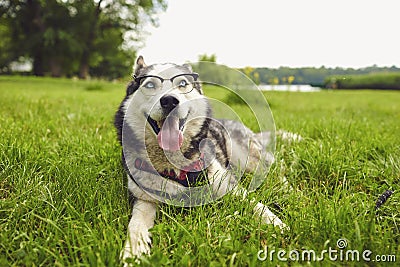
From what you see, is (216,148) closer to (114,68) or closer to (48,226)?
(48,226)

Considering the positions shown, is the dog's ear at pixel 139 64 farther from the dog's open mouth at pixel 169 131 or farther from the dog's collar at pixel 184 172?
the dog's collar at pixel 184 172

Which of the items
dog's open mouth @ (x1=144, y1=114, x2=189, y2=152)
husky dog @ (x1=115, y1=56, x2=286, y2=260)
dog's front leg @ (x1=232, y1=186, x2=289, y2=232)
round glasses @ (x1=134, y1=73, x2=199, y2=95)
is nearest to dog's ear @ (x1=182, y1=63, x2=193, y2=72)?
husky dog @ (x1=115, y1=56, x2=286, y2=260)

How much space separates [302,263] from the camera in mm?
1489

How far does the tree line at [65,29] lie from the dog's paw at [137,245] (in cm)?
2220

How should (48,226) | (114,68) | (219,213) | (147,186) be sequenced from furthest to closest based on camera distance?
(114,68)
(147,186)
(219,213)
(48,226)

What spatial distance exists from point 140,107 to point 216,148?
2.49 feet

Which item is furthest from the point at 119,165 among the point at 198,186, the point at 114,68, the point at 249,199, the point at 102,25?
the point at 114,68

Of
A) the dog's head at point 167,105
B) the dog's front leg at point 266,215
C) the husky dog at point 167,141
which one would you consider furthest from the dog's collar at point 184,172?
the dog's front leg at point 266,215

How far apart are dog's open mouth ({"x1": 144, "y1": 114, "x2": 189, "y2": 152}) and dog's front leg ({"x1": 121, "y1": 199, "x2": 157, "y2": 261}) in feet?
1.42

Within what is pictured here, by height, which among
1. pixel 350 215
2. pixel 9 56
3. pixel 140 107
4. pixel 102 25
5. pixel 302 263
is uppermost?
pixel 102 25

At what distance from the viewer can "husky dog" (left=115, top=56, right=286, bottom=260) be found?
6.99 ft

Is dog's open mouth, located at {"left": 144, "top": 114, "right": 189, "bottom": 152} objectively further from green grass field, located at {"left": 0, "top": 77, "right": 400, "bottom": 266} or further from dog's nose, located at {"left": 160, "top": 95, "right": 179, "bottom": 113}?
green grass field, located at {"left": 0, "top": 77, "right": 400, "bottom": 266}

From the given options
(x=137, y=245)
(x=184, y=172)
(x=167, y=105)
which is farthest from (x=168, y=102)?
(x=137, y=245)

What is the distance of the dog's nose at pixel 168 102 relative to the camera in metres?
2.15
